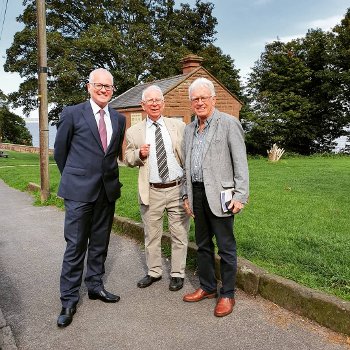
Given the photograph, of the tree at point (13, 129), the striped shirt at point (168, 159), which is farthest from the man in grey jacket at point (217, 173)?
the tree at point (13, 129)

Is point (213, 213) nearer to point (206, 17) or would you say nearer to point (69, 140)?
point (69, 140)

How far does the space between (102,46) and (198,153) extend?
27.0m

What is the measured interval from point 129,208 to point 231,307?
4.46 metres

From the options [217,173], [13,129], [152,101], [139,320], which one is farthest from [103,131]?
[13,129]

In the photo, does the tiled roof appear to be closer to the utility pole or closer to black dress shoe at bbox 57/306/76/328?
the utility pole

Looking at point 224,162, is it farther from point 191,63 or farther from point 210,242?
point 191,63

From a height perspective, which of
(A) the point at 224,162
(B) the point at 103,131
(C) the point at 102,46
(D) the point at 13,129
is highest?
(C) the point at 102,46

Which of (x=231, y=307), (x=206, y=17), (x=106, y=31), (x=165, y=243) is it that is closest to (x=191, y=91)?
(x=231, y=307)

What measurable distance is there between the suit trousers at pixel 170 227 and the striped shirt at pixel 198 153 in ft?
2.07

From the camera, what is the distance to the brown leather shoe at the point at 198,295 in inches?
152

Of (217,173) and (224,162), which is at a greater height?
(224,162)

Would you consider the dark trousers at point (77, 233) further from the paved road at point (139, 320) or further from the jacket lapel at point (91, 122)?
the jacket lapel at point (91, 122)

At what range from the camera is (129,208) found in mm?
7770

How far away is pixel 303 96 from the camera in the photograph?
3334 centimetres
